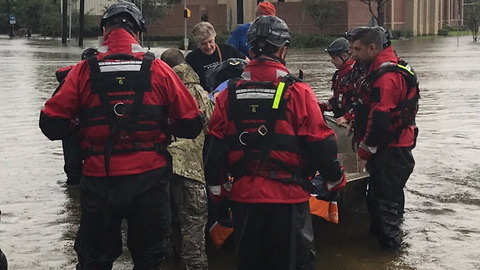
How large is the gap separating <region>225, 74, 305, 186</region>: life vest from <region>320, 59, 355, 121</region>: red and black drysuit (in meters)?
2.93

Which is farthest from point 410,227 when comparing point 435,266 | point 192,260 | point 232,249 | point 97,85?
point 97,85

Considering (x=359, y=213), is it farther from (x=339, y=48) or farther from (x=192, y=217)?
(x=192, y=217)

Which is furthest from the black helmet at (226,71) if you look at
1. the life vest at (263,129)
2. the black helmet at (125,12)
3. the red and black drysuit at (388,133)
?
the life vest at (263,129)

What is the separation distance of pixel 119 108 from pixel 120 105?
2cm

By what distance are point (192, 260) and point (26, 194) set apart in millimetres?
3980

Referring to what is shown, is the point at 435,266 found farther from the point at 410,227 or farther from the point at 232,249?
the point at 232,249

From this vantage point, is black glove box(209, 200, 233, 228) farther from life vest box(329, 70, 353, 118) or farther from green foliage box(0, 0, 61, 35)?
green foliage box(0, 0, 61, 35)

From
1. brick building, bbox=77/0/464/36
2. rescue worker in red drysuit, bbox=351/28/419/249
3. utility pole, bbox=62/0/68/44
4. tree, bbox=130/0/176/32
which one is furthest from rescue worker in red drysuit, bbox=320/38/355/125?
tree, bbox=130/0/176/32

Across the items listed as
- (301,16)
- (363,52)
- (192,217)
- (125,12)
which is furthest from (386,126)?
(301,16)

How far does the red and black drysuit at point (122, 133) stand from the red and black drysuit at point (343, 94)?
120 inches

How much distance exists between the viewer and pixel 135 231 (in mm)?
4570

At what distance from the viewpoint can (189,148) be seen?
5633 millimetres

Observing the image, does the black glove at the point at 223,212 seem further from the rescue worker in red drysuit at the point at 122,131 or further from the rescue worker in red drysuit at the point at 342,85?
the rescue worker in red drysuit at the point at 342,85

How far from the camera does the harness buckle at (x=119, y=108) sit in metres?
4.39
